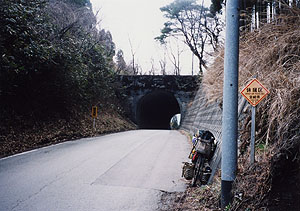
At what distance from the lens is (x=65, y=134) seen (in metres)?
10.9

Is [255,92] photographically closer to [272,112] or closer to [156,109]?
[272,112]

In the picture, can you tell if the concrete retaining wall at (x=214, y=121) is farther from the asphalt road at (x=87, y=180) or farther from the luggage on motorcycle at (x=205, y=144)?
the asphalt road at (x=87, y=180)

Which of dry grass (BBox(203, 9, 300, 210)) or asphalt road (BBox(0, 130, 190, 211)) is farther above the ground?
dry grass (BBox(203, 9, 300, 210))

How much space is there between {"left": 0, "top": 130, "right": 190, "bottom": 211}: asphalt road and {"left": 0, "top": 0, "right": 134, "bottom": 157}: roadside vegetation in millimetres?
2138

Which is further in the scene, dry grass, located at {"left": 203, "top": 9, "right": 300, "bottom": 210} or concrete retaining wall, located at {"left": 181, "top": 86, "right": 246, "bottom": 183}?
concrete retaining wall, located at {"left": 181, "top": 86, "right": 246, "bottom": 183}

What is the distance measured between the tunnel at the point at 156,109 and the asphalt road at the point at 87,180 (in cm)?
1916

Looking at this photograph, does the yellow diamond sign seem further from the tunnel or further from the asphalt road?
the tunnel

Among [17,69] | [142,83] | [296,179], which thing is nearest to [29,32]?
[17,69]

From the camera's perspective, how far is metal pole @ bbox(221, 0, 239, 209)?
317cm

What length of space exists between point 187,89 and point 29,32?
18.3m

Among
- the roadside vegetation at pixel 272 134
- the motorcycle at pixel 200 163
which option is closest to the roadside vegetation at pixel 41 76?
the motorcycle at pixel 200 163

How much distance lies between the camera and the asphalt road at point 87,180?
3.78m

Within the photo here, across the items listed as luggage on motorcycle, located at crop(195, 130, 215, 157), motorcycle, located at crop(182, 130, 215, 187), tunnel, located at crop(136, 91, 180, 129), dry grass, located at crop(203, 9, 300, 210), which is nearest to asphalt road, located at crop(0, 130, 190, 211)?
motorcycle, located at crop(182, 130, 215, 187)

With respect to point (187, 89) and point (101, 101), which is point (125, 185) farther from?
point (187, 89)
